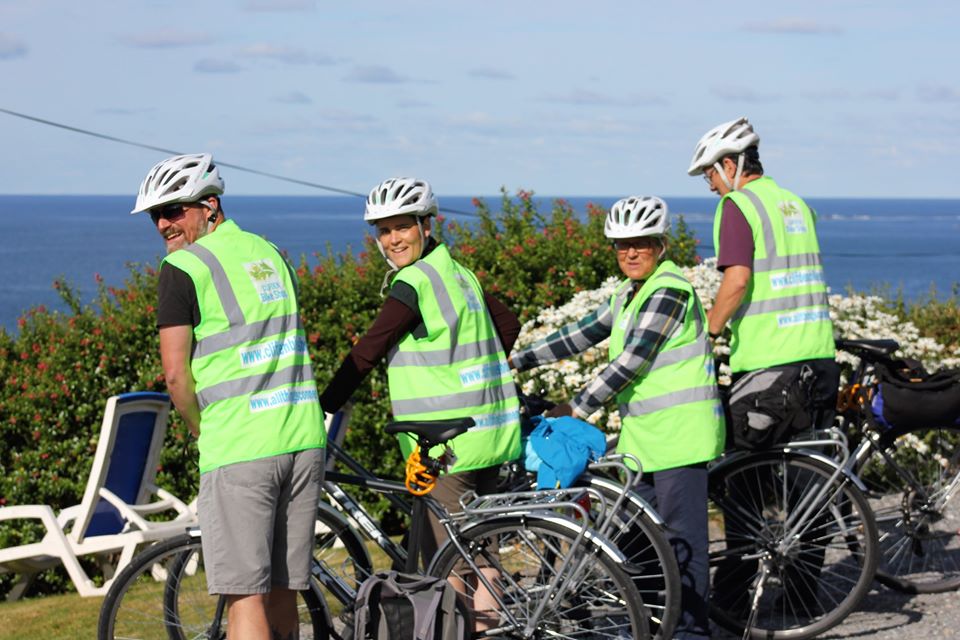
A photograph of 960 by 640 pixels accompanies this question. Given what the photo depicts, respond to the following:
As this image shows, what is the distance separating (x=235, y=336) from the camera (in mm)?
4660

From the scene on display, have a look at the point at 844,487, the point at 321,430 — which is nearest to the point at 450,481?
the point at 321,430

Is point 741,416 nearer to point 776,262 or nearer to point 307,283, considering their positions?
point 776,262

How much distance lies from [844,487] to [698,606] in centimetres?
91

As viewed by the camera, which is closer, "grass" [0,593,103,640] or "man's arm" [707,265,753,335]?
"man's arm" [707,265,753,335]

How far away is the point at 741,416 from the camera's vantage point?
614cm

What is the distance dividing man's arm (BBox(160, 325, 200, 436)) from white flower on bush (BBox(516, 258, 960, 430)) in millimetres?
4186

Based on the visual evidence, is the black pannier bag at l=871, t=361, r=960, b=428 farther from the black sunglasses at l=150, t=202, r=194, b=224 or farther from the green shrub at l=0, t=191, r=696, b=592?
the green shrub at l=0, t=191, r=696, b=592

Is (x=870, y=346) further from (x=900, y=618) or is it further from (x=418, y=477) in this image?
(x=418, y=477)

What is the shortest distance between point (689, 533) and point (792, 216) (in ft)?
5.16

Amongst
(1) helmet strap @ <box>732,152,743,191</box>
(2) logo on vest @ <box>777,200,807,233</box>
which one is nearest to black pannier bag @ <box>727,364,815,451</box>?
(2) logo on vest @ <box>777,200,807,233</box>

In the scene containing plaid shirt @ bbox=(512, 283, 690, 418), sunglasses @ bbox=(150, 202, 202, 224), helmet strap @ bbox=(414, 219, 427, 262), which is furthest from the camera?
plaid shirt @ bbox=(512, 283, 690, 418)

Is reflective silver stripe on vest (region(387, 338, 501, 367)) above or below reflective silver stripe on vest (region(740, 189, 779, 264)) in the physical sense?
below

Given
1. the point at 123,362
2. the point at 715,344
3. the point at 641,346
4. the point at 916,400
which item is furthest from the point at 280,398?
the point at 123,362

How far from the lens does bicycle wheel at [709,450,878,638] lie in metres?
6.12
